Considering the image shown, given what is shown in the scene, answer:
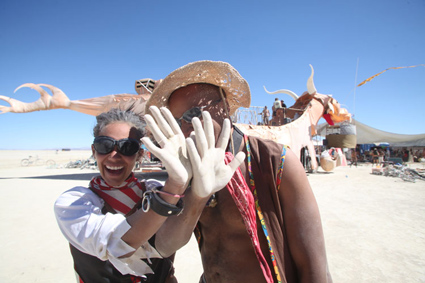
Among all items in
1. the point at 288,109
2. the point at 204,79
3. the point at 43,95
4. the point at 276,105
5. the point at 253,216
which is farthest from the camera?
the point at 276,105

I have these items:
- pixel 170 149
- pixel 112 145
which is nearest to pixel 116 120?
pixel 112 145

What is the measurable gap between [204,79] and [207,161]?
731 mm

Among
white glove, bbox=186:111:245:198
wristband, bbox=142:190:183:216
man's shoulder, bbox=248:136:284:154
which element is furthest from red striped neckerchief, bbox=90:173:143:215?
man's shoulder, bbox=248:136:284:154

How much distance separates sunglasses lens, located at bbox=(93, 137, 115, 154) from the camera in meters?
1.29

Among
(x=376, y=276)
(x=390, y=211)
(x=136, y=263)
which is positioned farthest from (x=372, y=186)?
(x=136, y=263)

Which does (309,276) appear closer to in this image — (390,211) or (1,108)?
(390,211)

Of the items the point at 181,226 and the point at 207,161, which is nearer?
the point at 207,161

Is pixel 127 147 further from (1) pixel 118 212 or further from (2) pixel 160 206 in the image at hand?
(2) pixel 160 206

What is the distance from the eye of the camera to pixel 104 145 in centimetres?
130

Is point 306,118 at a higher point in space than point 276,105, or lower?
lower

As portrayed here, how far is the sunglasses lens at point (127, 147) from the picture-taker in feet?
4.33

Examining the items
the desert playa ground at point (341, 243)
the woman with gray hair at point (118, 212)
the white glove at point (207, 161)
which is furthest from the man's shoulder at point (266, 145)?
the desert playa ground at point (341, 243)

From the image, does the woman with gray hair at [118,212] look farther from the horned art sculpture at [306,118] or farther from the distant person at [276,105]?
the distant person at [276,105]

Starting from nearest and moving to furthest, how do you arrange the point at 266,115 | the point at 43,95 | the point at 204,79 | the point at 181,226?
the point at 181,226 < the point at 204,79 < the point at 43,95 < the point at 266,115
